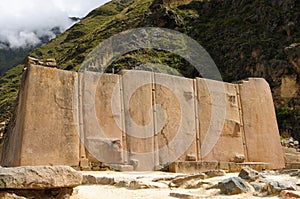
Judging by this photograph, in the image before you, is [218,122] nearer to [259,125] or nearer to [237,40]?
[259,125]

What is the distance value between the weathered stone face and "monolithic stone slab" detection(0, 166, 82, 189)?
3.56 meters

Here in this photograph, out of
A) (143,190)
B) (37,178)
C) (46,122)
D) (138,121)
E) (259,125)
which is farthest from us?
(259,125)

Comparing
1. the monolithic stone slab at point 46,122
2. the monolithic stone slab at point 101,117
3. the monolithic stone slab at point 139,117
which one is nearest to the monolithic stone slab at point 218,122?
the monolithic stone slab at point 139,117

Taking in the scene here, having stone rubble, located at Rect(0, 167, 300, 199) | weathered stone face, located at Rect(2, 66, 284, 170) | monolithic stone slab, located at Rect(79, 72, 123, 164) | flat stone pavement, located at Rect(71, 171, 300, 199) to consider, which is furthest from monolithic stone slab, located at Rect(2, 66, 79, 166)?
flat stone pavement, located at Rect(71, 171, 300, 199)

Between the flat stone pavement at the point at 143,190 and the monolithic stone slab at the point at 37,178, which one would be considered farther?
the flat stone pavement at the point at 143,190

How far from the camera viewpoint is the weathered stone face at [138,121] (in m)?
8.26

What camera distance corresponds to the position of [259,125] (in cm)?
1112

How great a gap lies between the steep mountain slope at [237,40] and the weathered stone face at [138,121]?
23276mm

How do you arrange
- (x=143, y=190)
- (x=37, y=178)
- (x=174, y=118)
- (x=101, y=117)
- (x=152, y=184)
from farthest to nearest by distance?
1. (x=174, y=118)
2. (x=101, y=117)
3. (x=152, y=184)
4. (x=143, y=190)
5. (x=37, y=178)

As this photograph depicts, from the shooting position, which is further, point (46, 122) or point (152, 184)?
point (46, 122)

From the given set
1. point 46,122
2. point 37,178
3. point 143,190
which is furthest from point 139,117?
point 37,178

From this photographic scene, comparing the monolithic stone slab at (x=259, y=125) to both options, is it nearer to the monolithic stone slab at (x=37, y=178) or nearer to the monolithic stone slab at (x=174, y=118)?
the monolithic stone slab at (x=174, y=118)

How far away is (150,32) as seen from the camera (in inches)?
2066

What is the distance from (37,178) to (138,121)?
5158mm
